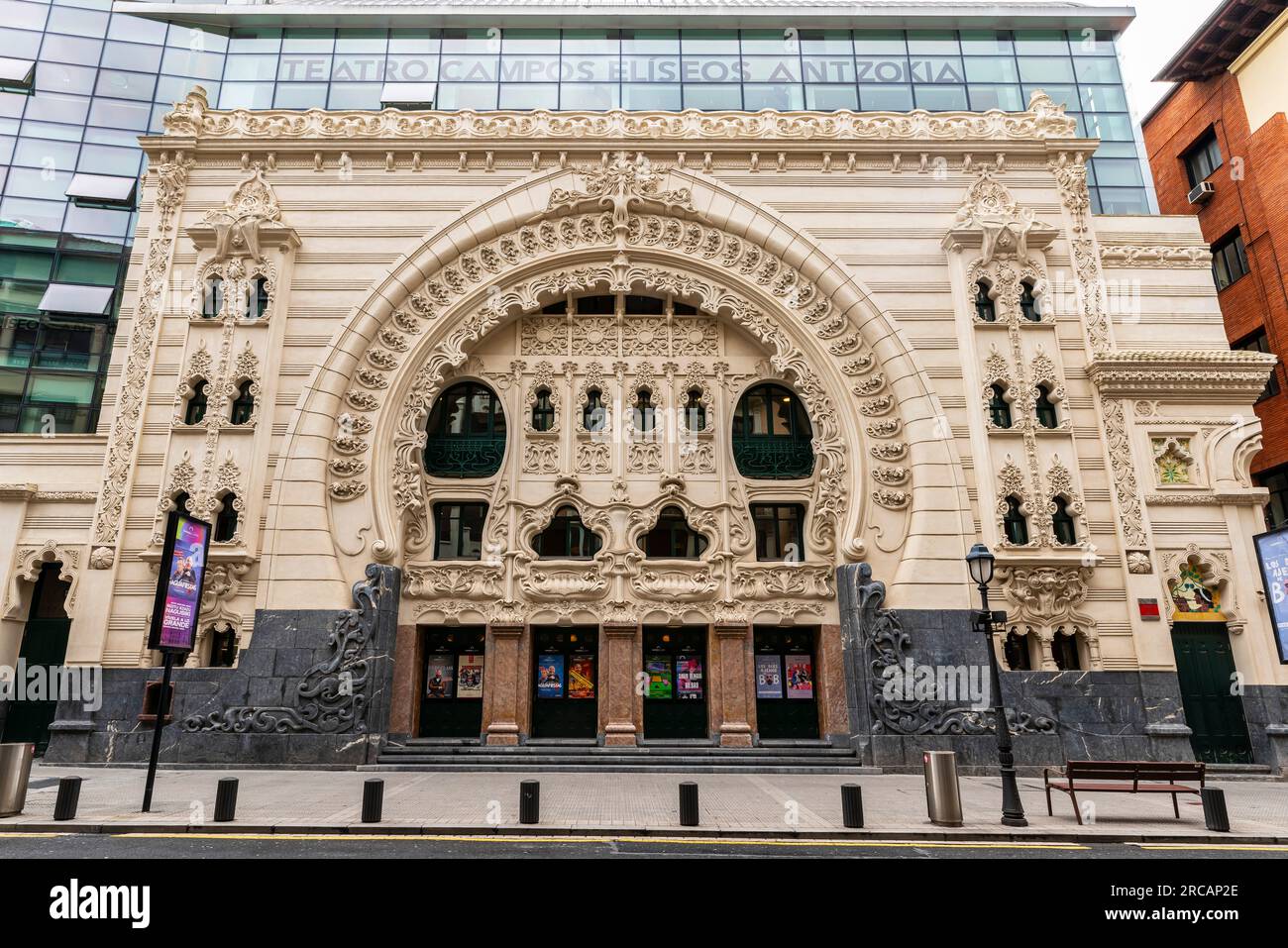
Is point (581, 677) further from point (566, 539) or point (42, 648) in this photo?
point (42, 648)

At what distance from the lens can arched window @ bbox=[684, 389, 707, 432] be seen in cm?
2364

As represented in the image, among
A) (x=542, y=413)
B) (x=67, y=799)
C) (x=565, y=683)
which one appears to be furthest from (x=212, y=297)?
(x=565, y=683)

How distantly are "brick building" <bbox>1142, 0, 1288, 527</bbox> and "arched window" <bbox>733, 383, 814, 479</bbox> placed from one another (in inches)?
633

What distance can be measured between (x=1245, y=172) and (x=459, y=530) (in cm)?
3095

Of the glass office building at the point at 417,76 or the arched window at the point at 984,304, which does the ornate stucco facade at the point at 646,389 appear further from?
the glass office building at the point at 417,76

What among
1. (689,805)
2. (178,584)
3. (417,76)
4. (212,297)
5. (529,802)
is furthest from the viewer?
(417,76)

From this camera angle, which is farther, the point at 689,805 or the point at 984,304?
the point at 984,304

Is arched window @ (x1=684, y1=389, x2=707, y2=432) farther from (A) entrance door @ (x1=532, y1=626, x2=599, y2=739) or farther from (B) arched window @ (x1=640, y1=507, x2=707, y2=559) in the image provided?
(A) entrance door @ (x1=532, y1=626, x2=599, y2=739)

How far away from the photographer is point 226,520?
69.6ft

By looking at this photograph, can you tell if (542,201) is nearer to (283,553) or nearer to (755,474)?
(755,474)

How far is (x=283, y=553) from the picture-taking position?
67.5 feet

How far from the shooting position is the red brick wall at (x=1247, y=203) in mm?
24609

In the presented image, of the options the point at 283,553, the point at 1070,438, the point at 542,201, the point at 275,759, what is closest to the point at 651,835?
the point at 275,759
